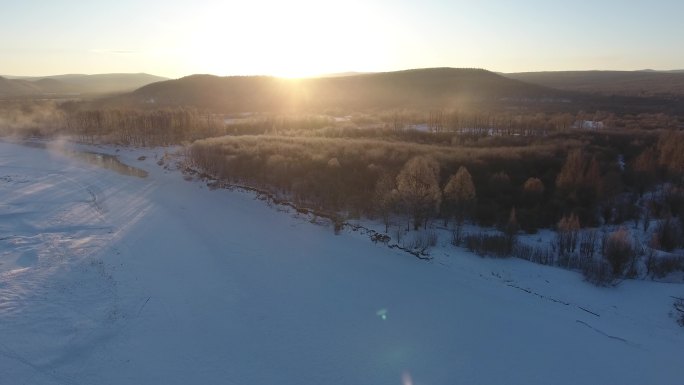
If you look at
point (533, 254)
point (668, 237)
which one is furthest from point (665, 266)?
point (533, 254)

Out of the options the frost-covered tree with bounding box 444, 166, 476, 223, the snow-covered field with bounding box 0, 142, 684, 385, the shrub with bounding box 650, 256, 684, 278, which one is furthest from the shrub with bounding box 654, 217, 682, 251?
the frost-covered tree with bounding box 444, 166, 476, 223

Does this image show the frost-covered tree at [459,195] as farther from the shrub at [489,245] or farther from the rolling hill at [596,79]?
the rolling hill at [596,79]

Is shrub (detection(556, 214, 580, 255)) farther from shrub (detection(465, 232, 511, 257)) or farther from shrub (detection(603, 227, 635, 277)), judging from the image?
shrub (detection(465, 232, 511, 257))

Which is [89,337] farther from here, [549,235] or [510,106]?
[510,106]

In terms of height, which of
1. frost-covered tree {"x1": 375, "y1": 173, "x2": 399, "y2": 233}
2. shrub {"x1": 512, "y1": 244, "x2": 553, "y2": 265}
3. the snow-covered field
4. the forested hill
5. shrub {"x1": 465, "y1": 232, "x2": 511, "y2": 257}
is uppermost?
the forested hill

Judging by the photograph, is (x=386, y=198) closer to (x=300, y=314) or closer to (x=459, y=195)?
(x=459, y=195)

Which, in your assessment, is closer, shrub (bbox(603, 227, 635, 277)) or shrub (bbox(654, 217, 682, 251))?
shrub (bbox(603, 227, 635, 277))

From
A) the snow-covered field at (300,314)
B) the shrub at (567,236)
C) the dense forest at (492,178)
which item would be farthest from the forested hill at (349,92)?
the snow-covered field at (300,314)
